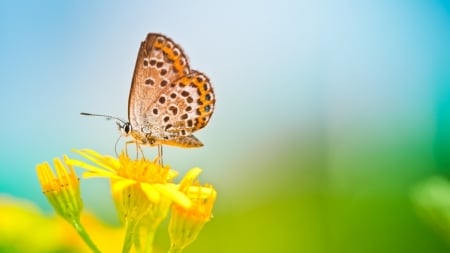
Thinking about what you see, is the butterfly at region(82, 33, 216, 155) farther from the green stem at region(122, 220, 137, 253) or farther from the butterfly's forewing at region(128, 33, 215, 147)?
the green stem at region(122, 220, 137, 253)

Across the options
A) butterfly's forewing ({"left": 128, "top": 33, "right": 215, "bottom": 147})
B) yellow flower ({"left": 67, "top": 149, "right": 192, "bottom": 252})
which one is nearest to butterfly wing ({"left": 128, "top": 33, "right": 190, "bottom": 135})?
butterfly's forewing ({"left": 128, "top": 33, "right": 215, "bottom": 147})

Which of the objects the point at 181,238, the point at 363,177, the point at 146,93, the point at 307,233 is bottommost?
the point at 307,233

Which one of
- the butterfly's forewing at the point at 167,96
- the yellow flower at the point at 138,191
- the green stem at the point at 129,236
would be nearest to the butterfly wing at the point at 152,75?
the butterfly's forewing at the point at 167,96

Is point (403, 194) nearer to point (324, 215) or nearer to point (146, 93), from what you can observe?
point (324, 215)

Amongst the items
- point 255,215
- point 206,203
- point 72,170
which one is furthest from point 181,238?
point 255,215

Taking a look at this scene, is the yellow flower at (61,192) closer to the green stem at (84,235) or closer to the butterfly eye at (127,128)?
the green stem at (84,235)

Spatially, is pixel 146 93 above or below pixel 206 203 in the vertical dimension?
above

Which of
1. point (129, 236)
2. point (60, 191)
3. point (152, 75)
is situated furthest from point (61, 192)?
point (152, 75)

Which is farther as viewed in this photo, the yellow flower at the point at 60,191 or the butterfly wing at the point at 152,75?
the butterfly wing at the point at 152,75
